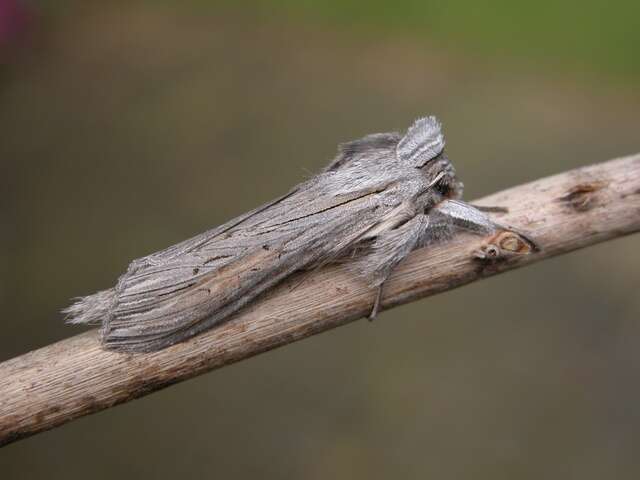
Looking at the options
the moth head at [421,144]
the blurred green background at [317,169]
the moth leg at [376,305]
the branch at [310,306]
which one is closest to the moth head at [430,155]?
the moth head at [421,144]

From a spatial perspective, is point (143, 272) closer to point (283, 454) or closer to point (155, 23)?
point (283, 454)

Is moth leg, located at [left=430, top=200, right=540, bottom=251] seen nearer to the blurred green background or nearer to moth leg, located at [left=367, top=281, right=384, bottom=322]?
moth leg, located at [left=367, top=281, right=384, bottom=322]

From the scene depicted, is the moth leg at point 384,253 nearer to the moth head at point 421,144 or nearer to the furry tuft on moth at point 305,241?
the furry tuft on moth at point 305,241

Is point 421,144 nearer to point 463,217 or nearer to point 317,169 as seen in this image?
point 463,217

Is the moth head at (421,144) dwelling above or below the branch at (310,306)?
above

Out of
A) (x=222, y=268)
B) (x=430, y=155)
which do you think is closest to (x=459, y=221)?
(x=430, y=155)

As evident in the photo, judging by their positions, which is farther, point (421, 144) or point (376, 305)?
point (421, 144)

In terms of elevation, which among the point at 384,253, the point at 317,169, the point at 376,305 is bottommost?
the point at 376,305
